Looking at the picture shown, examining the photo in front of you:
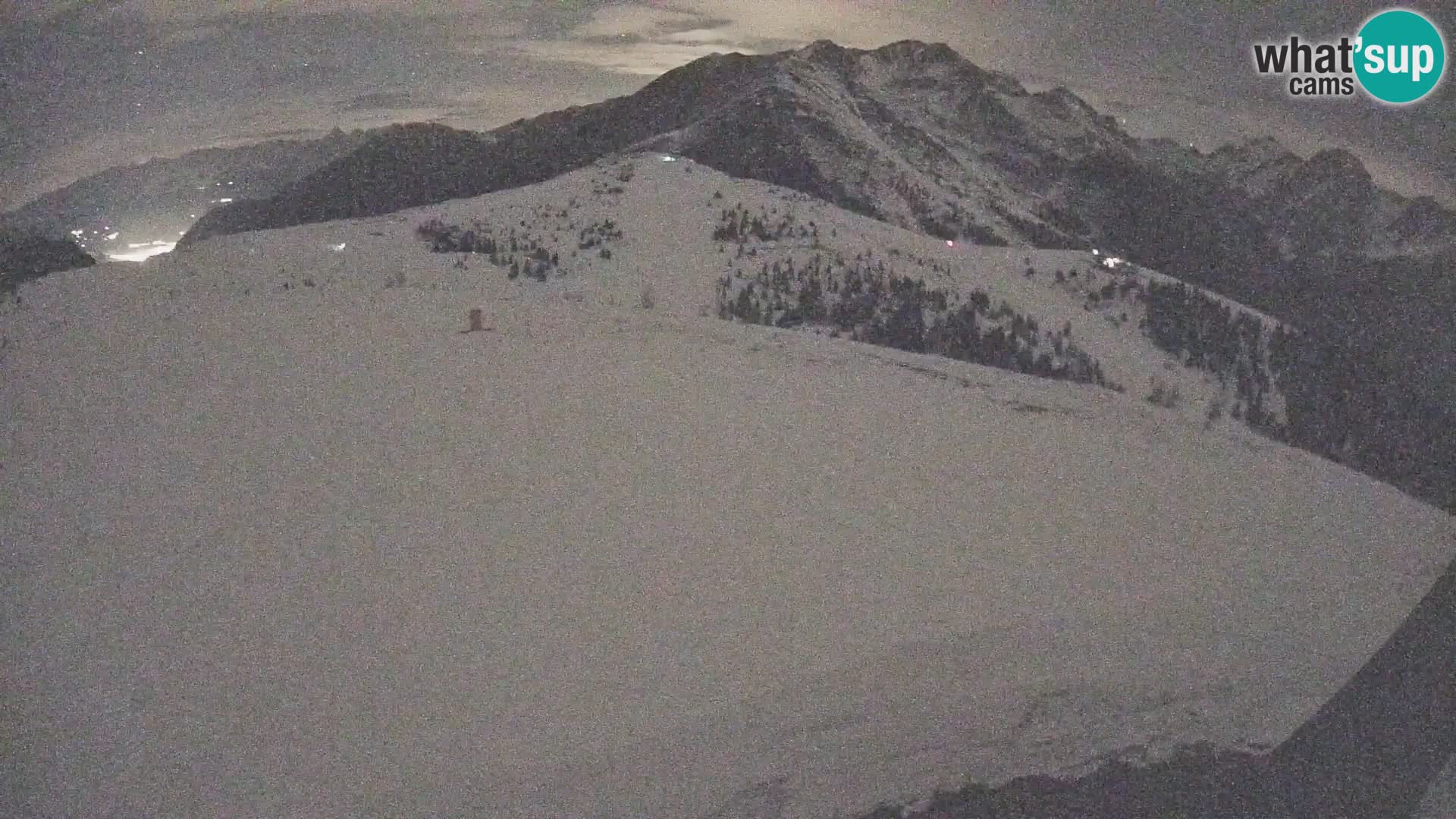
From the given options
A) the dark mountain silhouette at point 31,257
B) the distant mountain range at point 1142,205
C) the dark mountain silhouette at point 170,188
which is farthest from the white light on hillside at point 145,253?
the distant mountain range at point 1142,205

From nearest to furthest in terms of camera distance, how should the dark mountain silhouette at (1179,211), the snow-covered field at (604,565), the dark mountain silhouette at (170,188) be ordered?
the snow-covered field at (604,565) → the dark mountain silhouette at (170,188) → the dark mountain silhouette at (1179,211)

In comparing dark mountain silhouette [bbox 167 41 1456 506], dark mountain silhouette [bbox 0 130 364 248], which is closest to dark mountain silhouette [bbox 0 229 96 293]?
dark mountain silhouette [bbox 0 130 364 248]

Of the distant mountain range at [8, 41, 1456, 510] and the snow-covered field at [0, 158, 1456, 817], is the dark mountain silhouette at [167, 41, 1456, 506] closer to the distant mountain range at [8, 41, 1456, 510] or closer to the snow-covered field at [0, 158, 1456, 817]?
the distant mountain range at [8, 41, 1456, 510]

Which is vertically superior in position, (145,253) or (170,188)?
(170,188)

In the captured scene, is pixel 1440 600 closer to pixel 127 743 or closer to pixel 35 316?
pixel 127 743

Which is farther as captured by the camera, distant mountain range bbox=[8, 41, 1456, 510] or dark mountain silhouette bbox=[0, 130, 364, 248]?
distant mountain range bbox=[8, 41, 1456, 510]

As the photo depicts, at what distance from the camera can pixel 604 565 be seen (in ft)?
13.3

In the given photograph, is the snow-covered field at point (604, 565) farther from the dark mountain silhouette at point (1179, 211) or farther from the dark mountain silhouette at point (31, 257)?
the dark mountain silhouette at point (1179, 211)

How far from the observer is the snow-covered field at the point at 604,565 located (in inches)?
129

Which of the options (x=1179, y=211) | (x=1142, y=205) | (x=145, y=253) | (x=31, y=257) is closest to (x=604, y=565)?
(x=145, y=253)

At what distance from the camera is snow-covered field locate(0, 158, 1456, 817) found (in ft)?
10.8

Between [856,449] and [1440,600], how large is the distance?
10.1 ft

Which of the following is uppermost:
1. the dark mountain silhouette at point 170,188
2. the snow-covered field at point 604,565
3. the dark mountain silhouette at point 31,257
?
the dark mountain silhouette at point 170,188

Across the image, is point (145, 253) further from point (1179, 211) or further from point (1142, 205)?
A: point (1142, 205)
